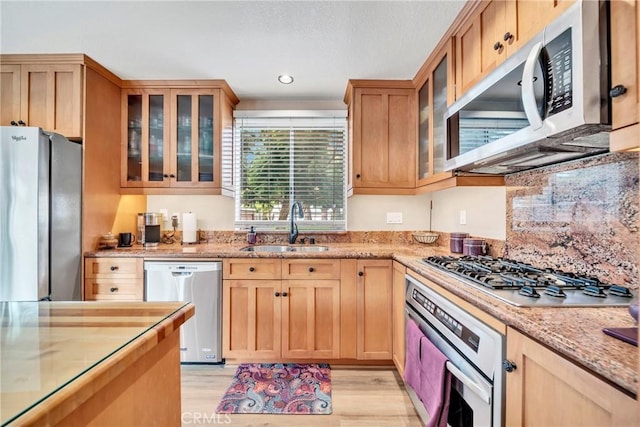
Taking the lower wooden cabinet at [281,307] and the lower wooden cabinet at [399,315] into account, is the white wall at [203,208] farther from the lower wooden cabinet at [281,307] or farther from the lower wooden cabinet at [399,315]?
the lower wooden cabinet at [399,315]

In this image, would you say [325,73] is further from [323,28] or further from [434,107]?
[434,107]

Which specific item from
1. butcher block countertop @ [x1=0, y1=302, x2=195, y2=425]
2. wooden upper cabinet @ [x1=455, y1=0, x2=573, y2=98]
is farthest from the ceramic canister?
butcher block countertop @ [x1=0, y1=302, x2=195, y2=425]

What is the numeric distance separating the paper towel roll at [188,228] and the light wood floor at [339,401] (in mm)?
1089

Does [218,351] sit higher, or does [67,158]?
[67,158]

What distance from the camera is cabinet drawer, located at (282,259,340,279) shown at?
224 cm

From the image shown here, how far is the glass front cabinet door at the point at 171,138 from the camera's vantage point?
2588mm

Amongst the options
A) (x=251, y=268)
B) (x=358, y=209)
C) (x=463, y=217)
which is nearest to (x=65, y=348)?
(x=251, y=268)

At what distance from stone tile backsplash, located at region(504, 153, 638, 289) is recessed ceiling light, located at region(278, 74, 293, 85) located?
1861 millimetres

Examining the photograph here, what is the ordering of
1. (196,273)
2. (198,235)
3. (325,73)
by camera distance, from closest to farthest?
(196,273) < (325,73) < (198,235)

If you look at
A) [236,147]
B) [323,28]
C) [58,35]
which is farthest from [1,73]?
[323,28]

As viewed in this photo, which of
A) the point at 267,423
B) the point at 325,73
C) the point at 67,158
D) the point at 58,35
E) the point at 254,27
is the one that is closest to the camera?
the point at 267,423

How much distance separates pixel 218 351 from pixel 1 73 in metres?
2.68

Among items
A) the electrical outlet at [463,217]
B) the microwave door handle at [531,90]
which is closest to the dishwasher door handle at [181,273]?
the electrical outlet at [463,217]

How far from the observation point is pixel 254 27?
182 cm
